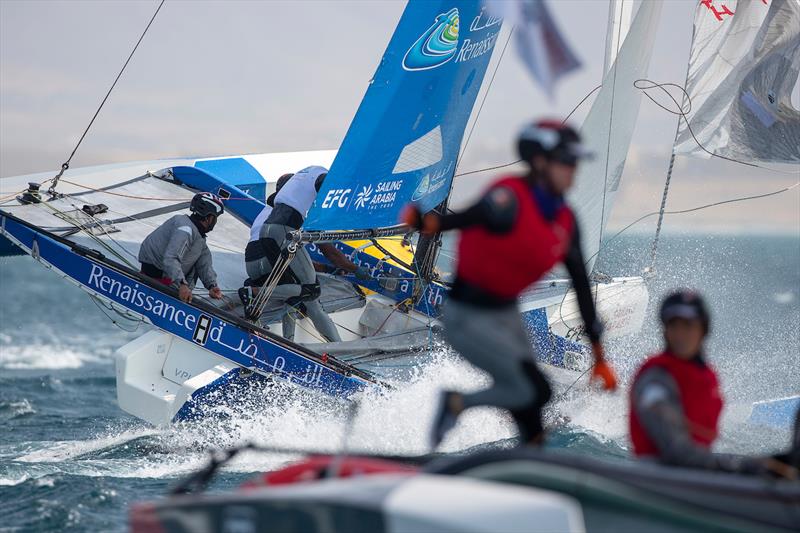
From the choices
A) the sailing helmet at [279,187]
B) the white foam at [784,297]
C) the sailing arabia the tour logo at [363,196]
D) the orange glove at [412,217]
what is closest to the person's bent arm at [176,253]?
the sailing helmet at [279,187]

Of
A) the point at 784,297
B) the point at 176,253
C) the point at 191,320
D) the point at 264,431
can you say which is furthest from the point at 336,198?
the point at 784,297

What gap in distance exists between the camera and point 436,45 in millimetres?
9031

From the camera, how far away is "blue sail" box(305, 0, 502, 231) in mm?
8797

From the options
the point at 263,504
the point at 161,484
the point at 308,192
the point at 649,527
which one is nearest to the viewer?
the point at 649,527

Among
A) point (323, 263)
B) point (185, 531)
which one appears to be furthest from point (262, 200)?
point (185, 531)

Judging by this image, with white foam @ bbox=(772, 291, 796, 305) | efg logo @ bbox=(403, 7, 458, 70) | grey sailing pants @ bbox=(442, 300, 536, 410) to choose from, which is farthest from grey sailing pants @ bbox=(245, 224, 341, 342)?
white foam @ bbox=(772, 291, 796, 305)

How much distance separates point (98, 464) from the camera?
7680mm

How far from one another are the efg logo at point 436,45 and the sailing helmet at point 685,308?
224 inches

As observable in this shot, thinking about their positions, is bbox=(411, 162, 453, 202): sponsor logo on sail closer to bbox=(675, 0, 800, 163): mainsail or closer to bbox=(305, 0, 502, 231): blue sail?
bbox=(305, 0, 502, 231): blue sail

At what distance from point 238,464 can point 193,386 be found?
2.43ft

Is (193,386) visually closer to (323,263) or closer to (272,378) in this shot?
(272,378)

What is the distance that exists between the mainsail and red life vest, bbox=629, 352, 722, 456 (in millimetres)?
6299

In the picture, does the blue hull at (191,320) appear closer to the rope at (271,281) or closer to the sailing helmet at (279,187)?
the rope at (271,281)

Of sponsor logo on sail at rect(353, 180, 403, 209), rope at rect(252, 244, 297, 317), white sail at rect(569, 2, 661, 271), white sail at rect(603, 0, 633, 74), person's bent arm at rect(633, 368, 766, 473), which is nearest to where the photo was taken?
person's bent arm at rect(633, 368, 766, 473)
